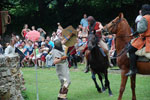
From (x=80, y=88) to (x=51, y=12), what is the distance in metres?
20.4

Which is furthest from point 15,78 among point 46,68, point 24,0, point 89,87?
point 24,0

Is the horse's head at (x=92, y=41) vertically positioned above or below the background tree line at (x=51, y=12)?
below

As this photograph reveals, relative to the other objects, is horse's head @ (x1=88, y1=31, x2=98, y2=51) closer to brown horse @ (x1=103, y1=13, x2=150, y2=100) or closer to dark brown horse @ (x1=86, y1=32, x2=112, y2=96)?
dark brown horse @ (x1=86, y1=32, x2=112, y2=96)

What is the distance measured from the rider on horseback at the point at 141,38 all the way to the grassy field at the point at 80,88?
2.05 m

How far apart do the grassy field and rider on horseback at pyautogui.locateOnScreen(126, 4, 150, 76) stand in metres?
2.05

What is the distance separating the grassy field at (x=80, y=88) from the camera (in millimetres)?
13252

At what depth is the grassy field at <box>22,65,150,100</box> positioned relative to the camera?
1325 centimetres

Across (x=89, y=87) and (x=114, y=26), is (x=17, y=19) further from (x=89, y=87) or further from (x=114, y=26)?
(x=114, y=26)

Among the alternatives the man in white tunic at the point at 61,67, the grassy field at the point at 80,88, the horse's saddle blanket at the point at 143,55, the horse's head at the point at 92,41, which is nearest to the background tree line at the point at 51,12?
the grassy field at the point at 80,88

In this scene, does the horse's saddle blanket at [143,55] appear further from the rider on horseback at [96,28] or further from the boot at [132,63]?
the rider on horseback at [96,28]

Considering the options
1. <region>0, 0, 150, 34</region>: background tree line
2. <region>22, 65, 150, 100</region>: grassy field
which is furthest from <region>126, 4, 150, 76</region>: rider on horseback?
<region>0, 0, 150, 34</region>: background tree line

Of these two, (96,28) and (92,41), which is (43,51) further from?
(92,41)

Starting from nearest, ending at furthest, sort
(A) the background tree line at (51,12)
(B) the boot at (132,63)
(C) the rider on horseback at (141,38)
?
(C) the rider on horseback at (141,38) → (B) the boot at (132,63) → (A) the background tree line at (51,12)

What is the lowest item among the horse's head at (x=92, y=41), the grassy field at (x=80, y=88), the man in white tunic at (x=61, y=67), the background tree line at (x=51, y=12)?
the grassy field at (x=80, y=88)
